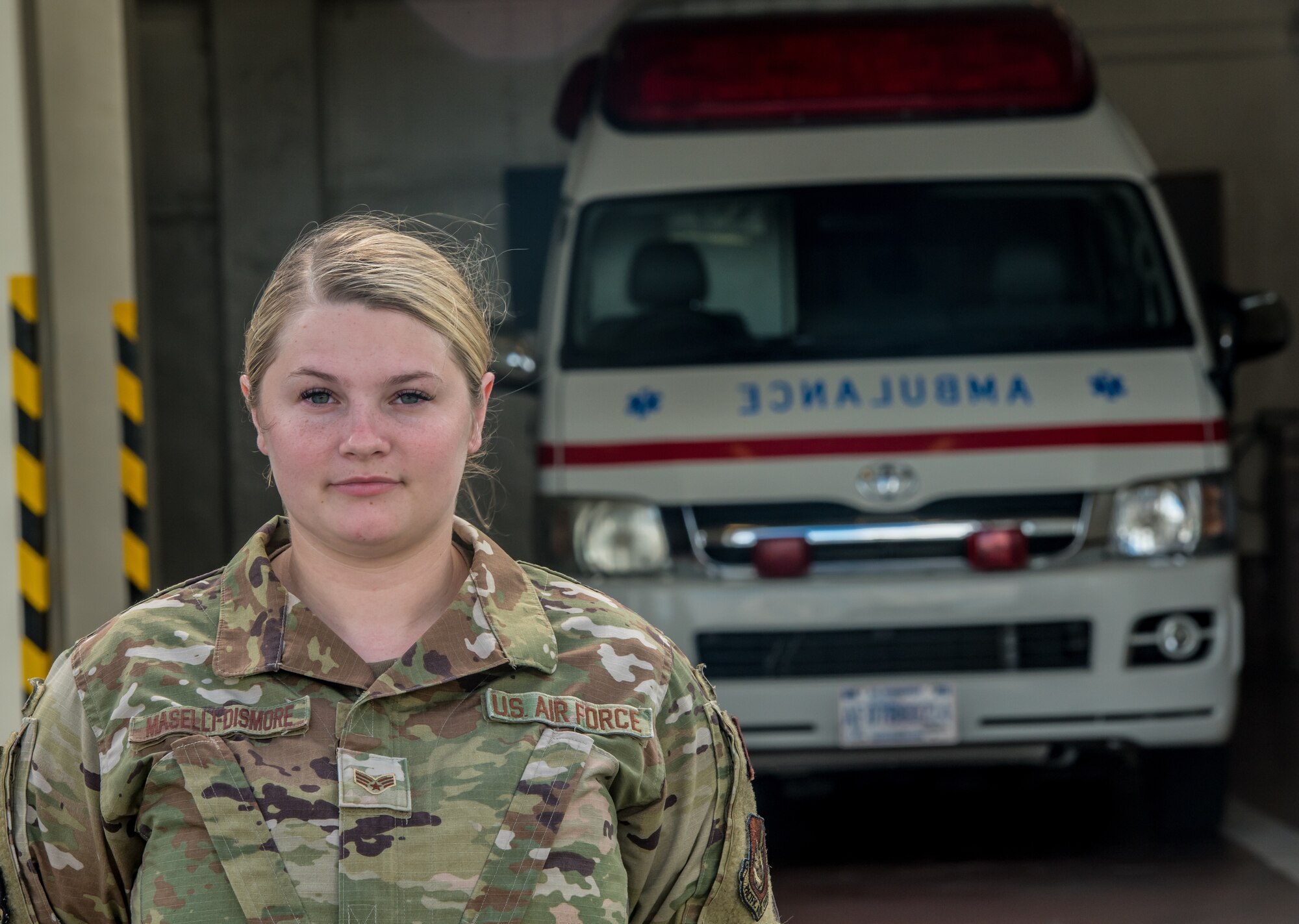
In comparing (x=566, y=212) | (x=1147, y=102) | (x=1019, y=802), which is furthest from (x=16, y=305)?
(x=1147, y=102)

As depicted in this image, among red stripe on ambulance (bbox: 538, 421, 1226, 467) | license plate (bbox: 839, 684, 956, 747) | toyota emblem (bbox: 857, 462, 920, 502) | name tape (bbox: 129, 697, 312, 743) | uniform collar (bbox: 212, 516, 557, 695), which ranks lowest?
license plate (bbox: 839, 684, 956, 747)

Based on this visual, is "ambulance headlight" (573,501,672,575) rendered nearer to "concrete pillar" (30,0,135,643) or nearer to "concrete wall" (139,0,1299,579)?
"concrete pillar" (30,0,135,643)

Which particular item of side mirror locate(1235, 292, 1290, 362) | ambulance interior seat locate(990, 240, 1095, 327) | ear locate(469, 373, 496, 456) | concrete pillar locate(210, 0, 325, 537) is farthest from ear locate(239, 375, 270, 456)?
concrete pillar locate(210, 0, 325, 537)

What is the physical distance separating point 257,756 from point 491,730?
0.75 feet

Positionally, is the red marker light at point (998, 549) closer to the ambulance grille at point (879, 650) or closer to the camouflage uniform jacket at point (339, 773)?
the ambulance grille at point (879, 650)

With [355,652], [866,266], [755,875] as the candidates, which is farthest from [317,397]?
[866,266]

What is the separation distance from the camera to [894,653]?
5195 mm

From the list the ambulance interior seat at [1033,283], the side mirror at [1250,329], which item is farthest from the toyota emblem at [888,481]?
the side mirror at [1250,329]

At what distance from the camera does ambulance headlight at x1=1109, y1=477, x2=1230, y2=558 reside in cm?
522

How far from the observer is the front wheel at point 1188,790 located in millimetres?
5656

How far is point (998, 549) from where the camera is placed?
5.15 metres

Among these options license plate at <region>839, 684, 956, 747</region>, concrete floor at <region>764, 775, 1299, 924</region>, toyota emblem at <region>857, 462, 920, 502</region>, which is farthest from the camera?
toyota emblem at <region>857, 462, 920, 502</region>

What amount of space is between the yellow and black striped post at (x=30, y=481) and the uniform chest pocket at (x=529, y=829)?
331cm

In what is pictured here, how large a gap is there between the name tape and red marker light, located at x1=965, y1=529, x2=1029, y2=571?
370cm
